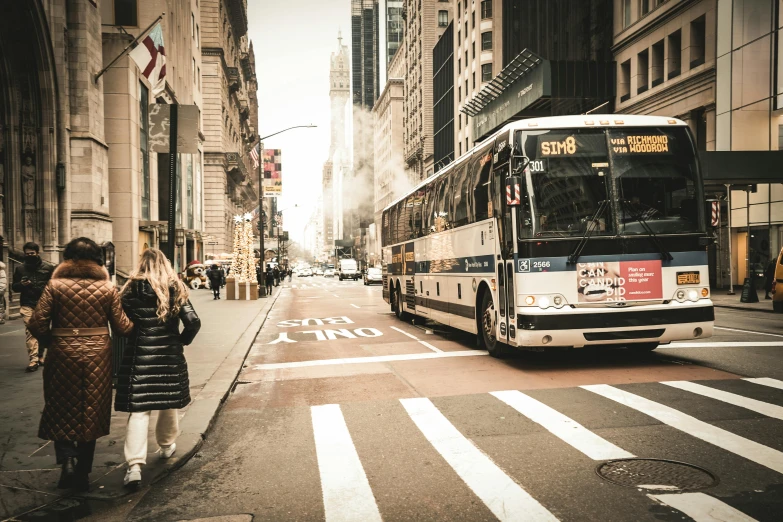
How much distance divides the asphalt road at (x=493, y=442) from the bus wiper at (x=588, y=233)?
1640 millimetres

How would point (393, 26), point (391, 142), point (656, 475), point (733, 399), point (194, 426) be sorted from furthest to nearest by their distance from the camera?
1. point (393, 26)
2. point (391, 142)
3. point (733, 399)
4. point (194, 426)
5. point (656, 475)

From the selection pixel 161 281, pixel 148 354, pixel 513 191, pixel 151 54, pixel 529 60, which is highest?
pixel 529 60

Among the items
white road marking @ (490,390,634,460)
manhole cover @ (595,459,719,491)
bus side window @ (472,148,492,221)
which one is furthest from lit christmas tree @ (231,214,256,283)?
manhole cover @ (595,459,719,491)

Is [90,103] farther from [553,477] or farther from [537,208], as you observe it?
[553,477]

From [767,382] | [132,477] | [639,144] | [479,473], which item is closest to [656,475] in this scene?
[479,473]

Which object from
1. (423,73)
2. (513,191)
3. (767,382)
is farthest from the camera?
(423,73)

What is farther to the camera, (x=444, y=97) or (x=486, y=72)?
(x=444, y=97)

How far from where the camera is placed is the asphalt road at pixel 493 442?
4457 millimetres

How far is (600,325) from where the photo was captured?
920cm

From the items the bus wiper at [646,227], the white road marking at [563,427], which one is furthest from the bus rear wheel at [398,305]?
the white road marking at [563,427]

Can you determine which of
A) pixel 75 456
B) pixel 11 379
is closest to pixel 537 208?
pixel 75 456

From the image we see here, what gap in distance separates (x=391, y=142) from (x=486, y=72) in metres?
61.8

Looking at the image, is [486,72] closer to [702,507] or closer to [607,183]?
[607,183]

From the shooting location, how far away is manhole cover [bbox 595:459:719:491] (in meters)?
4.67
